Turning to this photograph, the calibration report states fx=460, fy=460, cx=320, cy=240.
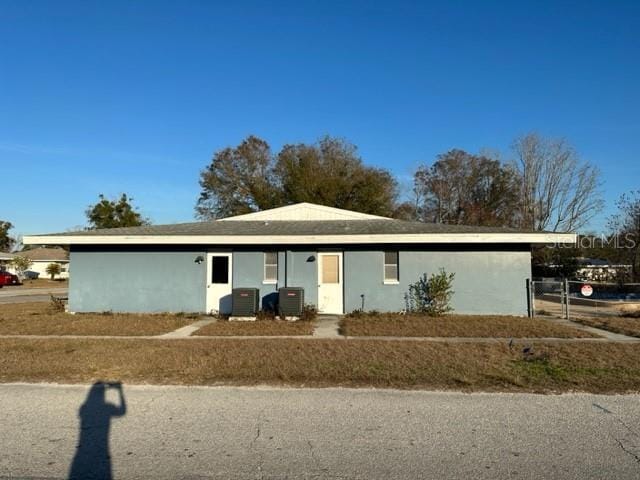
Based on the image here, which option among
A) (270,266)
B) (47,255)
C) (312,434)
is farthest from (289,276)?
(47,255)

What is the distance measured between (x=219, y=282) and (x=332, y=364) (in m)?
8.30

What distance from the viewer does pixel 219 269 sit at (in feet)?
48.9

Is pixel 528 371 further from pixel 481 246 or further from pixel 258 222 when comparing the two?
pixel 258 222

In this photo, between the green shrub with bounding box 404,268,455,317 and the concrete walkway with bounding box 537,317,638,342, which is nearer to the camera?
the concrete walkway with bounding box 537,317,638,342

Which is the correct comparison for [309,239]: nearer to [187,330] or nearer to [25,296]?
[187,330]

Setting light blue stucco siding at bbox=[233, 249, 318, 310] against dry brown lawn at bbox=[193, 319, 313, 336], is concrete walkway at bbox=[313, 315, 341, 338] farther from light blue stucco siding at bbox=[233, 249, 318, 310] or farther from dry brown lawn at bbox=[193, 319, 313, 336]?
light blue stucco siding at bbox=[233, 249, 318, 310]

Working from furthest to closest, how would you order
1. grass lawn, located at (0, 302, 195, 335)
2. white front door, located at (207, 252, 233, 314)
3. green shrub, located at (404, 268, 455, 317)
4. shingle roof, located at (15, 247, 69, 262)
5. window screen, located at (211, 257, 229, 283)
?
shingle roof, located at (15, 247, 69, 262)
window screen, located at (211, 257, 229, 283)
white front door, located at (207, 252, 233, 314)
green shrub, located at (404, 268, 455, 317)
grass lawn, located at (0, 302, 195, 335)

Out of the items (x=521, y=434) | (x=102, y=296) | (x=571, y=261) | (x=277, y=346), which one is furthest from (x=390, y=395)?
(x=571, y=261)

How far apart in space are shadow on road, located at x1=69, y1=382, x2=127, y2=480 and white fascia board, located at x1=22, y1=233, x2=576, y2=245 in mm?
8124

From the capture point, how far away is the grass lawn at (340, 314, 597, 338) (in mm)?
10547

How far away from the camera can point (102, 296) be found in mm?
14945

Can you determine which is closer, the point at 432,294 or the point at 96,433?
the point at 96,433

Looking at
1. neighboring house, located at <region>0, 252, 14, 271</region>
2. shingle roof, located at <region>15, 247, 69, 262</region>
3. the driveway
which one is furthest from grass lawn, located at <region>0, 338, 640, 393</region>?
shingle roof, located at <region>15, 247, 69, 262</region>

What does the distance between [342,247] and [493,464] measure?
10903 mm
